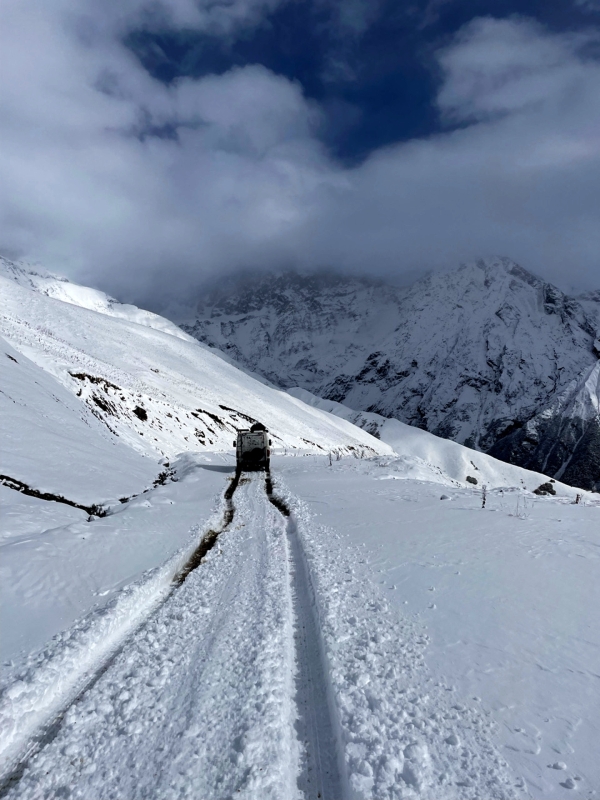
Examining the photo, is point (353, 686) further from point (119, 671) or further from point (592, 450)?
point (592, 450)

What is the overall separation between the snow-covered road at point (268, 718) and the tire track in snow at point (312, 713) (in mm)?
12

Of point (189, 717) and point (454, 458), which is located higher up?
point (454, 458)

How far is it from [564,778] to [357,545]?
671cm

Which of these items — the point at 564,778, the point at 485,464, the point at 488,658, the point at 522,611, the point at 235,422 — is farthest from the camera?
the point at 485,464

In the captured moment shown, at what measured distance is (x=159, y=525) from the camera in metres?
10.9

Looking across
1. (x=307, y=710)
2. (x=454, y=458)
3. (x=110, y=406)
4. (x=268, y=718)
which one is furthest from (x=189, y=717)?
(x=454, y=458)

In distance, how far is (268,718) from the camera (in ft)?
13.4

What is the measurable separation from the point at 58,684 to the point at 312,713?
276 cm

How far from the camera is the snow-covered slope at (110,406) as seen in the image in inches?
531

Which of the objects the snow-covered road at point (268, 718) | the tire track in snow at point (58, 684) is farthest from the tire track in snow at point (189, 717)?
the tire track in snow at point (58, 684)

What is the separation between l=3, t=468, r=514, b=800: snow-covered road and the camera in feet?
11.1

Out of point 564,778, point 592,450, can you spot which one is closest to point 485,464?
point 592,450

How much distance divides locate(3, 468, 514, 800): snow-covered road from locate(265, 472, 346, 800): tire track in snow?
12mm

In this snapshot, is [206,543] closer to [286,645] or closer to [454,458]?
[286,645]
